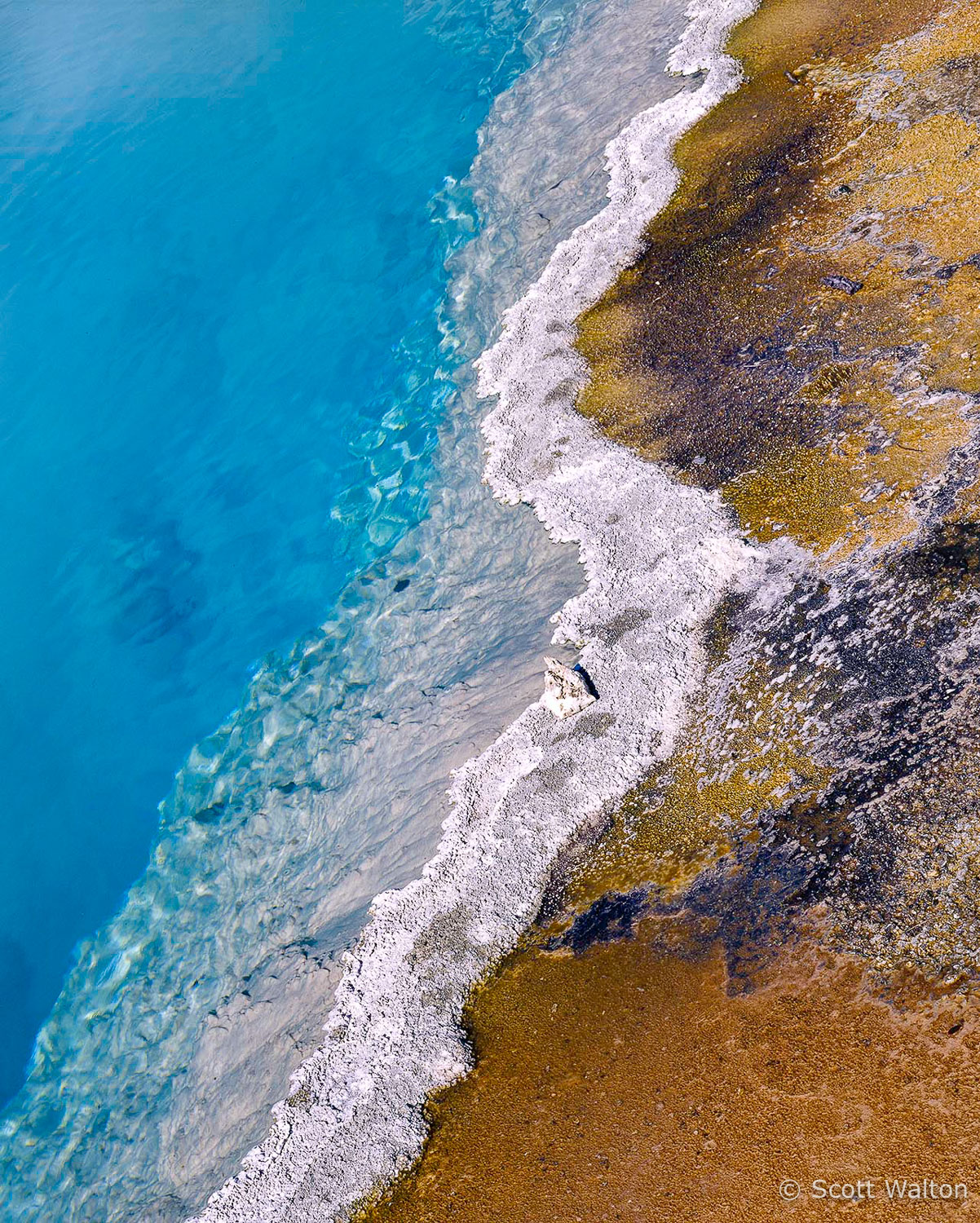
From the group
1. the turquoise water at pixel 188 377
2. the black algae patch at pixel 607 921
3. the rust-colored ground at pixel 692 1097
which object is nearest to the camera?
the rust-colored ground at pixel 692 1097

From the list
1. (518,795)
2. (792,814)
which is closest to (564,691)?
(518,795)

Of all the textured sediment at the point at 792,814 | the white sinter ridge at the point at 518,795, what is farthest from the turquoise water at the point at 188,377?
the textured sediment at the point at 792,814

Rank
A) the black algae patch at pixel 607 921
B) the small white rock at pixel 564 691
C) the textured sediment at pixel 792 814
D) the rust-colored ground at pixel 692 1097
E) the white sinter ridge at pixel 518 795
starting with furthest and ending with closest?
the small white rock at pixel 564 691
the black algae patch at pixel 607 921
the white sinter ridge at pixel 518 795
the textured sediment at pixel 792 814
the rust-colored ground at pixel 692 1097

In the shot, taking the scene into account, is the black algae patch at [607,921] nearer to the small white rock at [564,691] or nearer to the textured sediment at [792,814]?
the textured sediment at [792,814]

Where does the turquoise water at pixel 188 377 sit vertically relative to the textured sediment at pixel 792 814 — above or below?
above

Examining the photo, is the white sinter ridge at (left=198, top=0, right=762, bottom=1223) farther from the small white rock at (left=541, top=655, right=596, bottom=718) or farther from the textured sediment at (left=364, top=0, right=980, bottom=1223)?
the textured sediment at (left=364, top=0, right=980, bottom=1223)

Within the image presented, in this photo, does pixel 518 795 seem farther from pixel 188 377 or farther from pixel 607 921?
pixel 188 377
